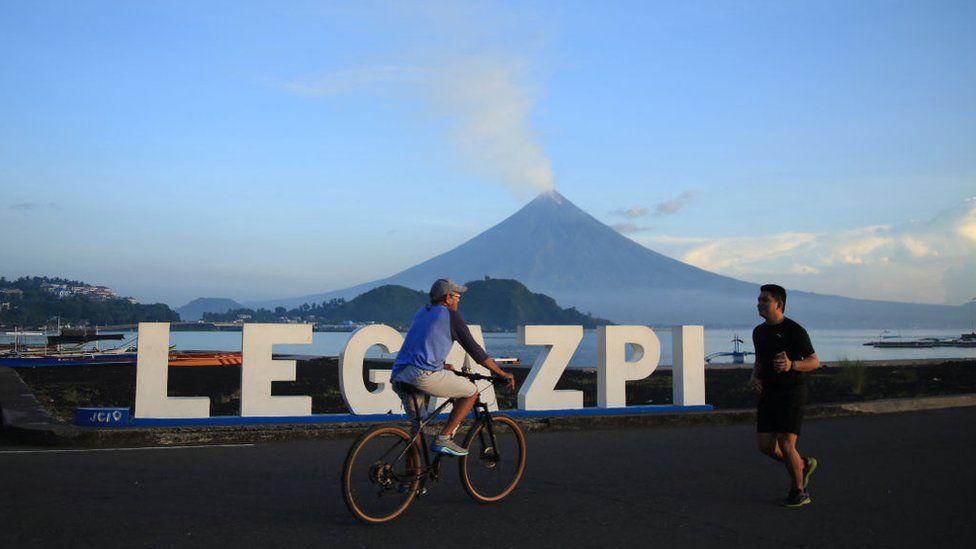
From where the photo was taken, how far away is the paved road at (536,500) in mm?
6141

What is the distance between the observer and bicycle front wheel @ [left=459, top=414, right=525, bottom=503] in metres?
7.31

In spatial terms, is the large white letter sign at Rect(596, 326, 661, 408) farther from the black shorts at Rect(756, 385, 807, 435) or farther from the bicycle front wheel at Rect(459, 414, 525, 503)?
the bicycle front wheel at Rect(459, 414, 525, 503)

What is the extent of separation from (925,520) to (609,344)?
7.18m

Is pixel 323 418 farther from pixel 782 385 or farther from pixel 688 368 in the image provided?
pixel 782 385

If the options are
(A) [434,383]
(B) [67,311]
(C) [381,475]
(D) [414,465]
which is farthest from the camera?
(B) [67,311]

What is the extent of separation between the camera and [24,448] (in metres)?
10.1

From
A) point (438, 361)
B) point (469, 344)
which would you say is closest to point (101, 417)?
point (438, 361)

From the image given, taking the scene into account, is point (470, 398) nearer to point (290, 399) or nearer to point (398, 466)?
point (398, 466)

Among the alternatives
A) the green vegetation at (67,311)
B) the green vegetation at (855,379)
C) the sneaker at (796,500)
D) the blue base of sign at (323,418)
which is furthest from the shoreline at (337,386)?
Result: the green vegetation at (67,311)

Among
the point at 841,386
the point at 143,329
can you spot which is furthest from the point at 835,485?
the point at 841,386

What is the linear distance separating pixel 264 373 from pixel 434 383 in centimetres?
570

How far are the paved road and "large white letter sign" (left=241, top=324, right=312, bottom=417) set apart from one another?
106 cm

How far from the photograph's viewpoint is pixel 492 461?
752 centimetres

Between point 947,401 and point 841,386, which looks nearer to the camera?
point 947,401
